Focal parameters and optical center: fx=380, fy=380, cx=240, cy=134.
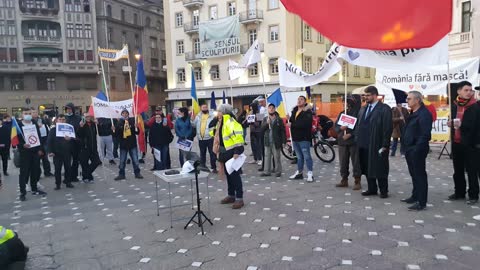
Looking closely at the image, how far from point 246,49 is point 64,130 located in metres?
30.1

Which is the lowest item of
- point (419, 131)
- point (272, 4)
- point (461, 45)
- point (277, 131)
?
point (277, 131)

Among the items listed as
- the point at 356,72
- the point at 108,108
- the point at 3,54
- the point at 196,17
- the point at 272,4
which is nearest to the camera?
the point at 108,108

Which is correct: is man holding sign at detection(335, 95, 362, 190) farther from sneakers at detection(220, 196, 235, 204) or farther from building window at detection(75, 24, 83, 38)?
building window at detection(75, 24, 83, 38)

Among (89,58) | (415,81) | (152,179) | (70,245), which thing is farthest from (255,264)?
(89,58)

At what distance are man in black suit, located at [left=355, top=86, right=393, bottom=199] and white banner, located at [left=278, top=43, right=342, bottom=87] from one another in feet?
2.60

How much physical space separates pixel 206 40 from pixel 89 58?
65.5 feet

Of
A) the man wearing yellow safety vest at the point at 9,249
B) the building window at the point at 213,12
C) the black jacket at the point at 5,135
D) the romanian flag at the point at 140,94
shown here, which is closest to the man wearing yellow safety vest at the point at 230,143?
the man wearing yellow safety vest at the point at 9,249

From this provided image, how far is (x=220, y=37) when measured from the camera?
37906 millimetres

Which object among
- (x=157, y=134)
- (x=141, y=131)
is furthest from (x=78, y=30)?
(x=157, y=134)

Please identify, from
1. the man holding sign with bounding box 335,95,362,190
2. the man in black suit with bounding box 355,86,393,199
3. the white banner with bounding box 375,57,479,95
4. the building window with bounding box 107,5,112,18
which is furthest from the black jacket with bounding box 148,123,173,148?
the building window with bounding box 107,5,112,18

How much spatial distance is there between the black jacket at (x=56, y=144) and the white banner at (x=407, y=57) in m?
6.70

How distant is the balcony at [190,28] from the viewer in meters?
40.5

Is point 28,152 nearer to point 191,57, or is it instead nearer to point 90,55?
point 191,57

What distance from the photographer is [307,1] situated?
5.17 metres
